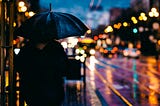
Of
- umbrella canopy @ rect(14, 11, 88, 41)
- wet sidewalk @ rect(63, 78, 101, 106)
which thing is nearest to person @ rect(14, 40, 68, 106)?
umbrella canopy @ rect(14, 11, 88, 41)

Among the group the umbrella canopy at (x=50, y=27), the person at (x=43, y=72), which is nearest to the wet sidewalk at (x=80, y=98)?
the umbrella canopy at (x=50, y=27)

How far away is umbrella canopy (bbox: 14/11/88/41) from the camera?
7320 mm

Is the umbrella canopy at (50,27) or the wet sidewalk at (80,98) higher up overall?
the umbrella canopy at (50,27)

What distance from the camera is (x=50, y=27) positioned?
7379 mm

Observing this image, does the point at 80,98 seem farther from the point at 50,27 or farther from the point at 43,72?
the point at 43,72

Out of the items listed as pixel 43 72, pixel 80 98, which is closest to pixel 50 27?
pixel 43 72

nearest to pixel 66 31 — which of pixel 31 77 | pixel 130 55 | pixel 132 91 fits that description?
pixel 31 77

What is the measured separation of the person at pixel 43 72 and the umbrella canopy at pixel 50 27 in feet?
0.57

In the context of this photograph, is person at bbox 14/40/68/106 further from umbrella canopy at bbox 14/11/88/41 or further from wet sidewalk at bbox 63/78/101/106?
wet sidewalk at bbox 63/78/101/106

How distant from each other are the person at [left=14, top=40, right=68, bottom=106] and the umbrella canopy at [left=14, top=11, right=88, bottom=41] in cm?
17

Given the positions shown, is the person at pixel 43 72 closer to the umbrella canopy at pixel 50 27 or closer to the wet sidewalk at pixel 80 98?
the umbrella canopy at pixel 50 27

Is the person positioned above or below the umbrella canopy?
below

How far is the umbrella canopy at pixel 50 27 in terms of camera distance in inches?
288

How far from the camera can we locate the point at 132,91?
18766mm
